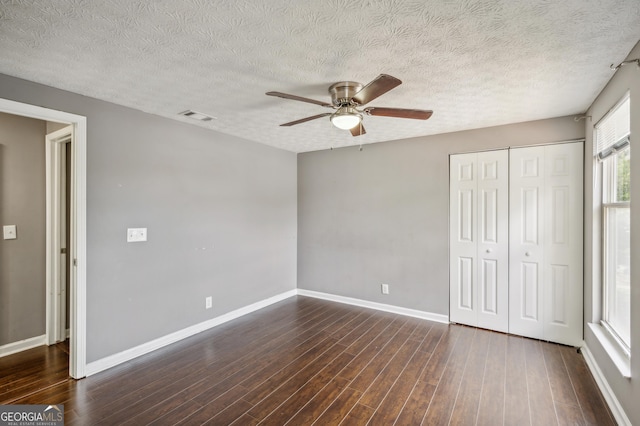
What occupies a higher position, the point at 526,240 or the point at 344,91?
A: the point at 344,91

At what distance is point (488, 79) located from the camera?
221cm

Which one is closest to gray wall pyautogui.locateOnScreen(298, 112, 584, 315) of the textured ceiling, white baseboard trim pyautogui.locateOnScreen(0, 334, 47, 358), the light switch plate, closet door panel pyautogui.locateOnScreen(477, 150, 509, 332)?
closet door panel pyautogui.locateOnScreen(477, 150, 509, 332)

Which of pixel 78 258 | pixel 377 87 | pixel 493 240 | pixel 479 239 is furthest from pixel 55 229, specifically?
pixel 493 240

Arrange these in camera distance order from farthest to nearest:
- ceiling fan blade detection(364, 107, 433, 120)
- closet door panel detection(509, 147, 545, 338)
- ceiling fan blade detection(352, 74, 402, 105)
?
closet door panel detection(509, 147, 545, 338), ceiling fan blade detection(364, 107, 433, 120), ceiling fan blade detection(352, 74, 402, 105)

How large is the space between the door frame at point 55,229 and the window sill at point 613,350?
185 inches

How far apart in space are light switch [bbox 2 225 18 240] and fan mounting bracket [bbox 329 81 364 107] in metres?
3.36

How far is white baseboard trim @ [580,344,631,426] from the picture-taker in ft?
6.33

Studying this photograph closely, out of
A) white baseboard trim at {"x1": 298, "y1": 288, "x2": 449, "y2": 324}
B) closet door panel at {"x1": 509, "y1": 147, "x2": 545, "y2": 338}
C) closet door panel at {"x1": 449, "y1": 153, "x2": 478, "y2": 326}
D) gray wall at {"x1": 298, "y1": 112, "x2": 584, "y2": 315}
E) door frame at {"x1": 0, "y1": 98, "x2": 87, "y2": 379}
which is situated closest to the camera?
door frame at {"x1": 0, "y1": 98, "x2": 87, "y2": 379}

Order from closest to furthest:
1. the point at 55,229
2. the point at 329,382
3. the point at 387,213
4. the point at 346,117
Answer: the point at 346,117 → the point at 329,382 → the point at 55,229 → the point at 387,213

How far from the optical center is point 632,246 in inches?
72.2

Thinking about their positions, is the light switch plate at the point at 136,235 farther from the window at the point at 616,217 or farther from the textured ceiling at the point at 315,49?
the window at the point at 616,217

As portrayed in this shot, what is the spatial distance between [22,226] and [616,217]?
543cm

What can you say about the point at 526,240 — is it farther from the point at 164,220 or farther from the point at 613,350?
the point at 164,220

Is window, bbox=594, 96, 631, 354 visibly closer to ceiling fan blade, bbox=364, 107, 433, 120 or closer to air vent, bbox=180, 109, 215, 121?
ceiling fan blade, bbox=364, 107, 433, 120
